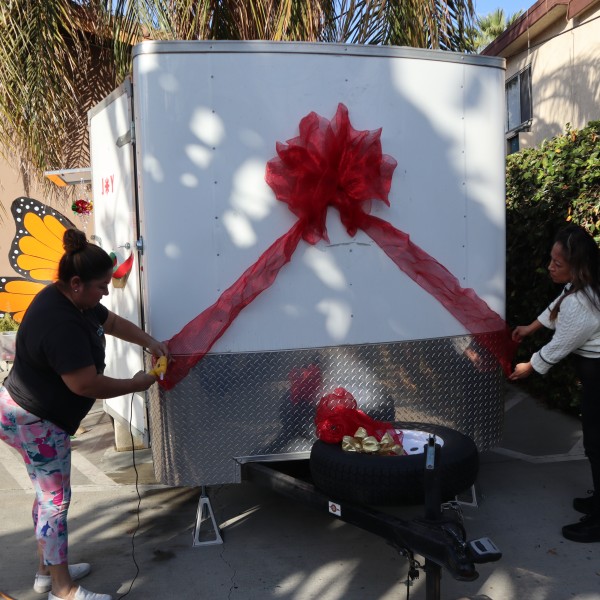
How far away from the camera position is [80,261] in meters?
3.06

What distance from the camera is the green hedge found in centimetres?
555

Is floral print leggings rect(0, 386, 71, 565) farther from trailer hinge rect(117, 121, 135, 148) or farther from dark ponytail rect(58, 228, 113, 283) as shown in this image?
trailer hinge rect(117, 121, 135, 148)

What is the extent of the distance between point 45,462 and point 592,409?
2.88 meters

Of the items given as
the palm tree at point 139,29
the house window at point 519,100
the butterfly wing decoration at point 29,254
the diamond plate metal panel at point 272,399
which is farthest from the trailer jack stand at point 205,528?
the house window at point 519,100

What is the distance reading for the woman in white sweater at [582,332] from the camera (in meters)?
3.74

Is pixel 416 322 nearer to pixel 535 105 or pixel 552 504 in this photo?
pixel 552 504

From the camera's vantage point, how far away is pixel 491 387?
4.08m

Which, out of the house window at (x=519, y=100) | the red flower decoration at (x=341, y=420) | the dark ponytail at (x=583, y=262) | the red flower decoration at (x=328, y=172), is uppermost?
the house window at (x=519, y=100)

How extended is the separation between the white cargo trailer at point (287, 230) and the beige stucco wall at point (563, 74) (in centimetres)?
692

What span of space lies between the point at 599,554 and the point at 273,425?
188 cm

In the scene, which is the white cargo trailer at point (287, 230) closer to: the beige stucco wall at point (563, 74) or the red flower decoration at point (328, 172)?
the red flower decoration at point (328, 172)

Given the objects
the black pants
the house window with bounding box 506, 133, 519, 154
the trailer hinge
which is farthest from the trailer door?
the house window with bounding box 506, 133, 519, 154

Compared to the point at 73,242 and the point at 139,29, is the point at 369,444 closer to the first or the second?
the point at 73,242

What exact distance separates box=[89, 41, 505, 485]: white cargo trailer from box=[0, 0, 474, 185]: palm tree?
326 cm
